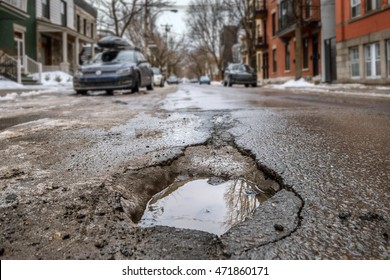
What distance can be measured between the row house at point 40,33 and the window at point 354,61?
1598 cm

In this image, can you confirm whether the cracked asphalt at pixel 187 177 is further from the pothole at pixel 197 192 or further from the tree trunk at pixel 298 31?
the tree trunk at pixel 298 31

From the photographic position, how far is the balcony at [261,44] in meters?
34.8

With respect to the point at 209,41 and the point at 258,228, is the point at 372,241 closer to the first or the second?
the point at 258,228

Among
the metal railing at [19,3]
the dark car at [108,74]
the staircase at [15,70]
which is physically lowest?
the dark car at [108,74]

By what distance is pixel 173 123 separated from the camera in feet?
15.3

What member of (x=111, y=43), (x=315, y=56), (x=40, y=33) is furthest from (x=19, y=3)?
(x=315, y=56)

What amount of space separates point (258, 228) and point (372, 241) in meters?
0.40

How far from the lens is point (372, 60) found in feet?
55.5

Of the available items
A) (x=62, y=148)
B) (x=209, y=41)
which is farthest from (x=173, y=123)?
(x=209, y=41)

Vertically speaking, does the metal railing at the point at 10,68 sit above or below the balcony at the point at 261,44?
below

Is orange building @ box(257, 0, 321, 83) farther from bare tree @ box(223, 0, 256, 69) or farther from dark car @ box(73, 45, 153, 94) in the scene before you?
dark car @ box(73, 45, 153, 94)

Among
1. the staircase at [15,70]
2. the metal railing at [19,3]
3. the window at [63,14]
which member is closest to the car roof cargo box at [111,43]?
the staircase at [15,70]

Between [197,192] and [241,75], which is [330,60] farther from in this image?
[197,192]

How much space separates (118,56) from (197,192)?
11593 mm
